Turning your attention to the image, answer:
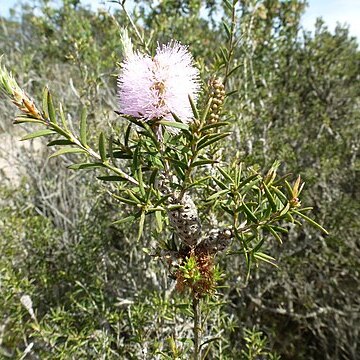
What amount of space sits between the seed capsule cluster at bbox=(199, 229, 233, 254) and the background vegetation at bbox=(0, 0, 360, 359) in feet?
1.53

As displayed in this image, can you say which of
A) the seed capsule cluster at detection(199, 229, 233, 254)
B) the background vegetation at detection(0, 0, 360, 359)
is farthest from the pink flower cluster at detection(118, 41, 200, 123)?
the background vegetation at detection(0, 0, 360, 359)

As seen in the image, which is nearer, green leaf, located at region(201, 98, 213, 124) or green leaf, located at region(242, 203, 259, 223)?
green leaf, located at region(201, 98, 213, 124)

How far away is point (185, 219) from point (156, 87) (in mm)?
289

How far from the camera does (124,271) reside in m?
2.96

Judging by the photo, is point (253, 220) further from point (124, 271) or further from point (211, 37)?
point (211, 37)

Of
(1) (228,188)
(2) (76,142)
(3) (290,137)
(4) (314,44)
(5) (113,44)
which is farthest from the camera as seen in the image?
(4) (314,44)

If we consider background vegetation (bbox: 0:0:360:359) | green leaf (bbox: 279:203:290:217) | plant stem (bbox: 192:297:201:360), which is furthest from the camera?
background vegetation (bbox: 0:0:360:359)

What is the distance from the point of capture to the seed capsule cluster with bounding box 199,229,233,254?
3.39 feet

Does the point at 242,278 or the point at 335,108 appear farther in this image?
the point at 335,108

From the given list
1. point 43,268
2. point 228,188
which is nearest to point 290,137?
point 43,268

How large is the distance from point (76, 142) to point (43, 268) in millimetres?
2102

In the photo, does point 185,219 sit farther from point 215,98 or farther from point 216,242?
point 215,98

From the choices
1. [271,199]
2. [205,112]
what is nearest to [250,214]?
[271,199]

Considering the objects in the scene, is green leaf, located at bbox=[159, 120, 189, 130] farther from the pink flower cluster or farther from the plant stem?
the plant stem
